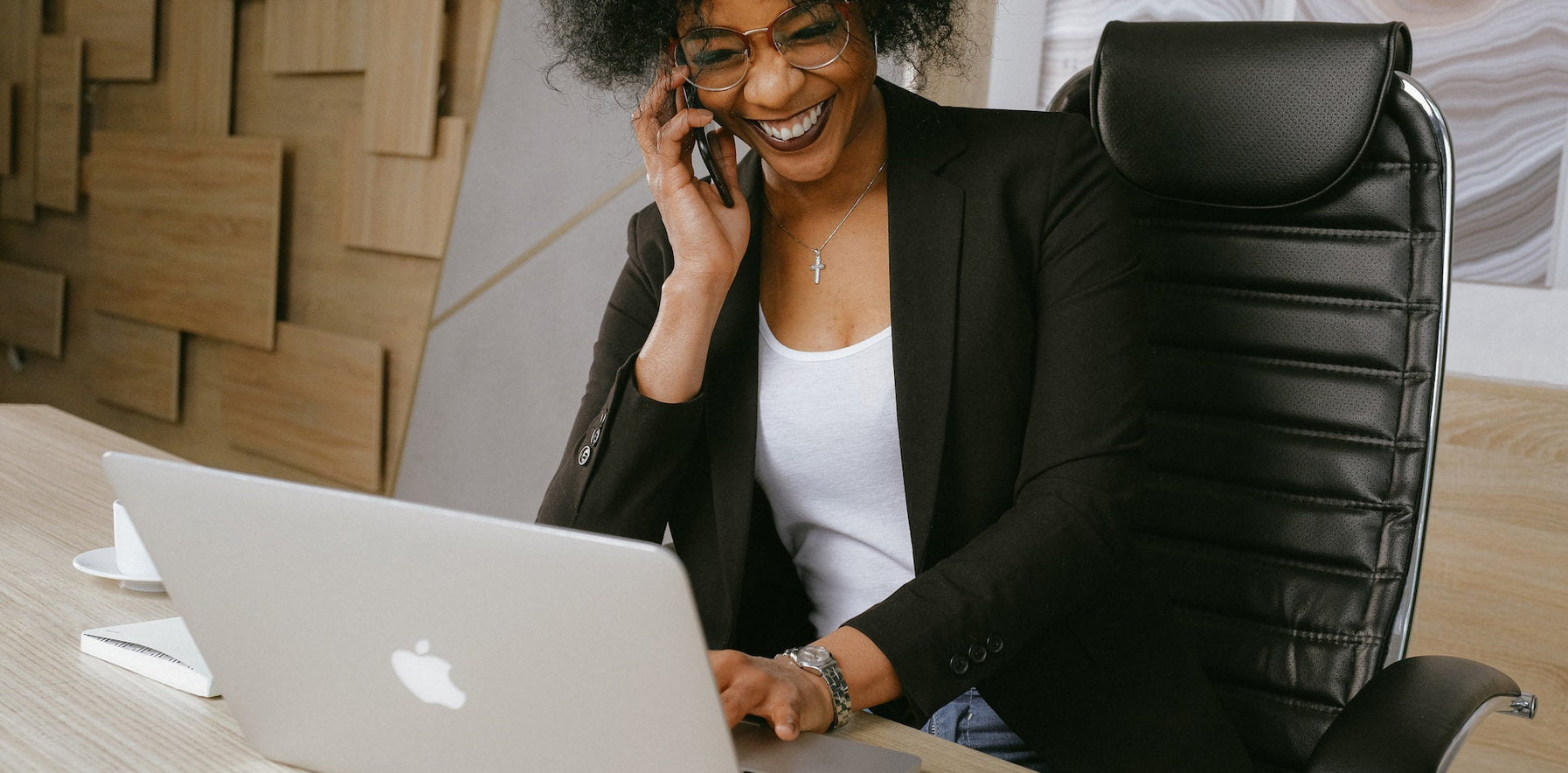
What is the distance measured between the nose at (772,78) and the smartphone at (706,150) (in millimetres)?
112

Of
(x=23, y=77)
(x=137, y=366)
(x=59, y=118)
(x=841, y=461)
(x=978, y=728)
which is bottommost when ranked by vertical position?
(x=137, y=366)

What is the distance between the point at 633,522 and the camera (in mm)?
1262

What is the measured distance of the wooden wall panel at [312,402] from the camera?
3.16 meters

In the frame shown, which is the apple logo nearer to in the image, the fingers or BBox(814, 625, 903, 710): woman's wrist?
BBox(814, 625, 903, 710): woman's wrist

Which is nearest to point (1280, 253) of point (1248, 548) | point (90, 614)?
point (1248, 548)

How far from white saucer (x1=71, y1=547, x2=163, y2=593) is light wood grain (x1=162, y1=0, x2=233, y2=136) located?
2816 mm

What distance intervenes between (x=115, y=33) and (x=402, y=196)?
5.43 feet

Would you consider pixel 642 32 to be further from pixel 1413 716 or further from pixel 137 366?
pixel 137 366

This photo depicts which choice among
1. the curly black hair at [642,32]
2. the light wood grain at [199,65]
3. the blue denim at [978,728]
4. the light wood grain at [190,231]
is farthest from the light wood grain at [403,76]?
the blue denim at [978,728]

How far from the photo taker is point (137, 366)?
13.0ft

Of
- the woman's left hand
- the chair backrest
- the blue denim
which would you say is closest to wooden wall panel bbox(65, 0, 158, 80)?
the chair backrest

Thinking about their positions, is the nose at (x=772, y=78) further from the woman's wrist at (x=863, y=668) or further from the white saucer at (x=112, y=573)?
the white saucer at (x=112, y=573)

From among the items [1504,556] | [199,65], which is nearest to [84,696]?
[1504,556]

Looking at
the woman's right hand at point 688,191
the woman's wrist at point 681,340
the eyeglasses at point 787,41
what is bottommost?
the woman's wrist at point 681,340
